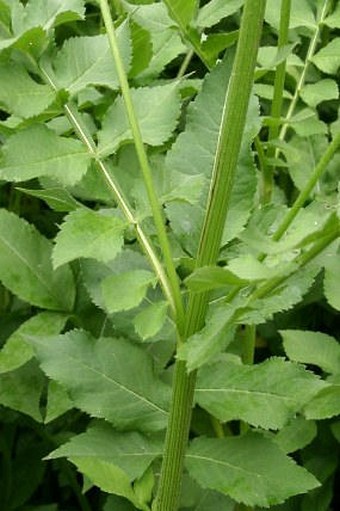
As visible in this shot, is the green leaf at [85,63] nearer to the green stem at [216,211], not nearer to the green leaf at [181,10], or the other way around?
the green leaf at [181,10]

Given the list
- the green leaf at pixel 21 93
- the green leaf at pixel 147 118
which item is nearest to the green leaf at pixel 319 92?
the green leaf at pixel 147 118

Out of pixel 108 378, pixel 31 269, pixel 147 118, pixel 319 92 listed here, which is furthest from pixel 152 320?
pixel 319 92

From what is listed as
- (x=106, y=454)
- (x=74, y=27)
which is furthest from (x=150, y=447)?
(x=74, y=27)

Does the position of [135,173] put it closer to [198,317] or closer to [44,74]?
[44,74]

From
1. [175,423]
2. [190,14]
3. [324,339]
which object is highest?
[190,14]

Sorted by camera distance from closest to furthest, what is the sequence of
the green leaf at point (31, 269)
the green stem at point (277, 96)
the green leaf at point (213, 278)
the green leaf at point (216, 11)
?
the green leaf at point (213, 278), the green leaf at point (216, 11), the green stem at point (277, 96), the green leaf at point (31, 269)

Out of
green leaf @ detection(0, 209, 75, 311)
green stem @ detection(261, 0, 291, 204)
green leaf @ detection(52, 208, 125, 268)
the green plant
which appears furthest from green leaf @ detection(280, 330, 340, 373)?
green leaf @ detection(52, 208, 125, 268)
